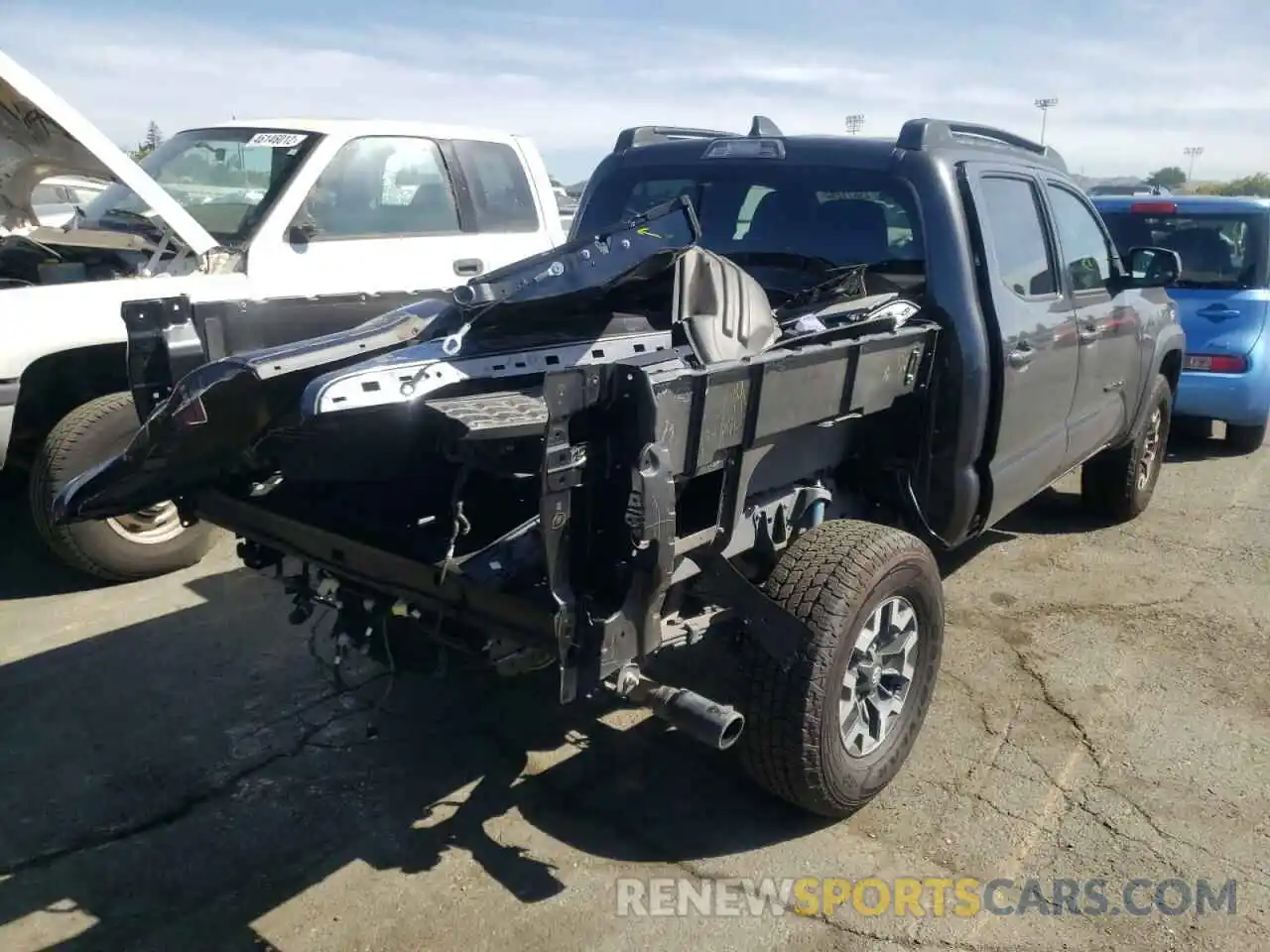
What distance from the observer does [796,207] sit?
4242 mm

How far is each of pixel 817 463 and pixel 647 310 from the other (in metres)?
0.77

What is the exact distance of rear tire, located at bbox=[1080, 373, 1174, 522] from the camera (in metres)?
5.98

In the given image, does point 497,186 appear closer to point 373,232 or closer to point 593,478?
point 373,232

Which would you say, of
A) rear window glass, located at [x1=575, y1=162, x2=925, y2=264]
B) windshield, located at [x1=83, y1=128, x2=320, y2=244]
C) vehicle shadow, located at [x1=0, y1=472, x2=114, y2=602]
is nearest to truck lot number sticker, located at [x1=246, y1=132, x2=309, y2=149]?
windshield, located at [x1=83, y1=128, x2=320, y2=244]

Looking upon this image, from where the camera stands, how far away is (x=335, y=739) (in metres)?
3.77

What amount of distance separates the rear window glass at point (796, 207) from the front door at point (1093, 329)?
43.8 inches

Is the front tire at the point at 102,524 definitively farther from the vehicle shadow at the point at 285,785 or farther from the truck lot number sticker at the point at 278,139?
the truck lot number sticker at the point at 278,139

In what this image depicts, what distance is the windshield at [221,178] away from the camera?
5.85 meters

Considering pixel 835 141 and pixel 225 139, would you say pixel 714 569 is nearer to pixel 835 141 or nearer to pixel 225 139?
pixel 835 141

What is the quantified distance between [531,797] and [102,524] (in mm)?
2894

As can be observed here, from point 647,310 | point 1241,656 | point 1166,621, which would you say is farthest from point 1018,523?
point 647,310

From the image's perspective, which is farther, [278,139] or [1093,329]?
[278,139]

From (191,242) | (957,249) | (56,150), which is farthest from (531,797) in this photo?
(56,150)

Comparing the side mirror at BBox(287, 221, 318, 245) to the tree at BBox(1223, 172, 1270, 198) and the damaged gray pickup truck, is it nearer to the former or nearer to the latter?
the damaged gray pickup truck
